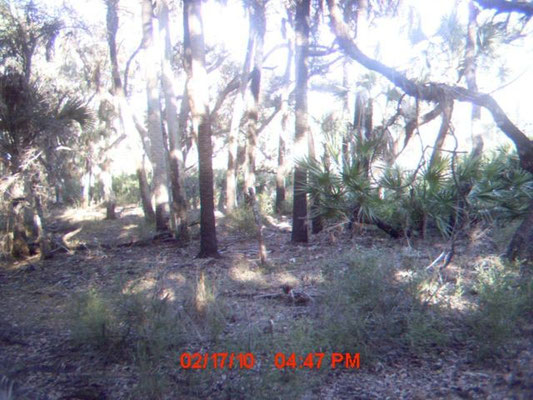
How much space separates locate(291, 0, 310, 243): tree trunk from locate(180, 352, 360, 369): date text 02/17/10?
6.46 metres

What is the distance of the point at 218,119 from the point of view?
1080 inches

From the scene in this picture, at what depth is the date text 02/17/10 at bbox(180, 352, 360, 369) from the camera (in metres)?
4.99

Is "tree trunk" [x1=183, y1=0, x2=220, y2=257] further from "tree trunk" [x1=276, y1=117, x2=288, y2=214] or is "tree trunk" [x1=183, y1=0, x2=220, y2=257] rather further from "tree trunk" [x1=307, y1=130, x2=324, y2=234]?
"tree trunk" [x1=276, y1=117, x2=288, y2=214]

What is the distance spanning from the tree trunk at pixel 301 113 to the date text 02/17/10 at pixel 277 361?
6463mm

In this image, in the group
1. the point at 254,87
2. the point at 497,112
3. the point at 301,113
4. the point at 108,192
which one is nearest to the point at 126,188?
the point at 108,192

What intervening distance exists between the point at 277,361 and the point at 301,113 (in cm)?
797

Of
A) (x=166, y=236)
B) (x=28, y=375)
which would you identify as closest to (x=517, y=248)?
(x=28, y=375)

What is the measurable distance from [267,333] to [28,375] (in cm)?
269

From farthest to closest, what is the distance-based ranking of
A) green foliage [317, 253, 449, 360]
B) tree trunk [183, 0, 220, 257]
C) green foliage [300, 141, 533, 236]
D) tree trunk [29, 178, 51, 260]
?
tree trunk [29, 178, 51, 260], tree trunk [183, 0, 220, 257], green foliage [300, 141, 533, 236], green foliage [317, 253, 449, 360]

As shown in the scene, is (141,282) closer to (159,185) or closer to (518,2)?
(159,185)
